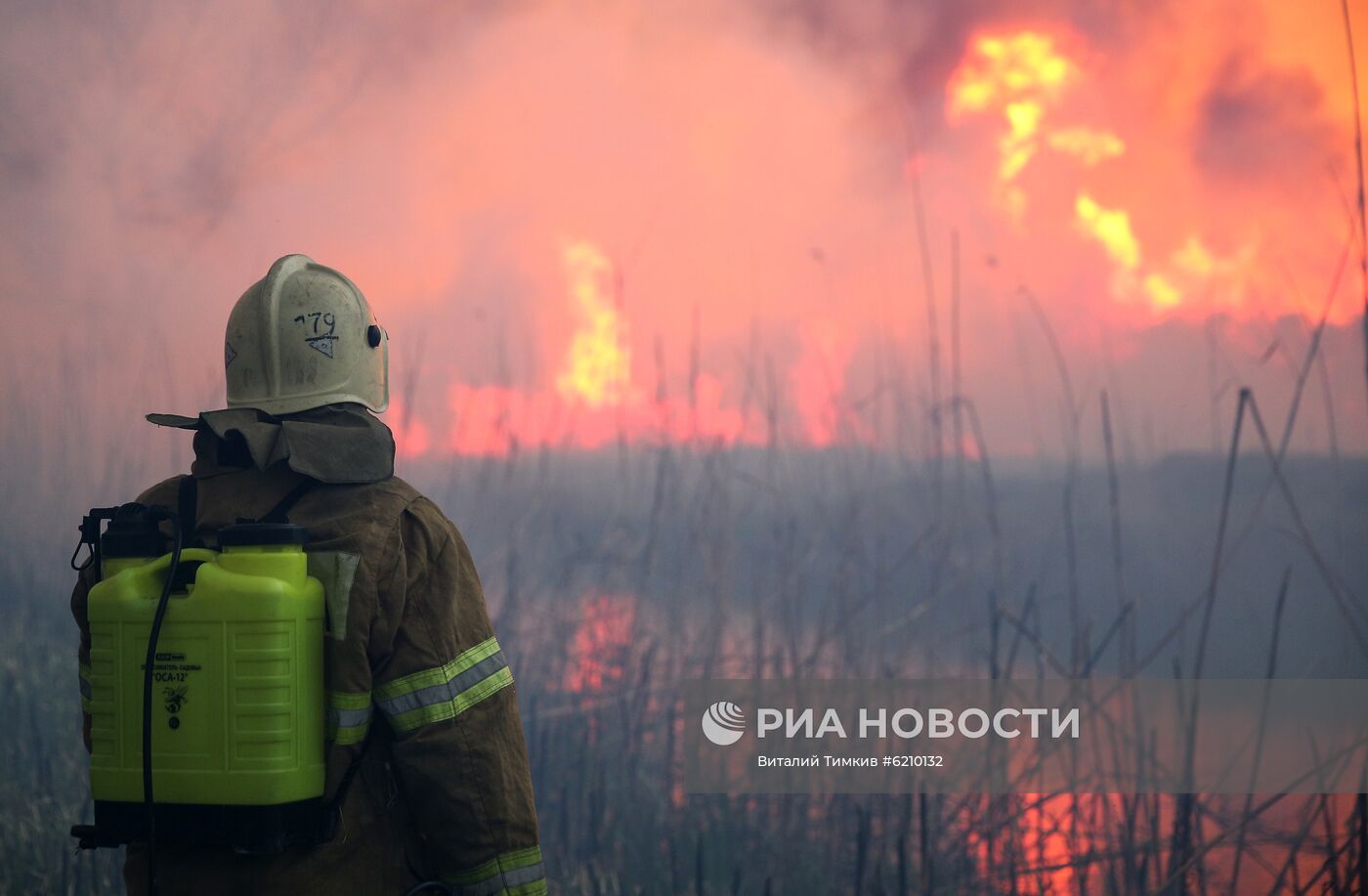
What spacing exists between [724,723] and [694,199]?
53.8 inches

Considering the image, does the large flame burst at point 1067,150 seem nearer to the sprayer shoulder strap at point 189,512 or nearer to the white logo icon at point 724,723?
the white logo icon at point 724,723

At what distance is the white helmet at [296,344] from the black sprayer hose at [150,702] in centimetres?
33

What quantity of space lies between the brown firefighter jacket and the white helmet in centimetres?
11

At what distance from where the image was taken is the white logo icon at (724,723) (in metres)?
2.95

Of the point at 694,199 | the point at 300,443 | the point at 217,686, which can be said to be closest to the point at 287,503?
the point at 300,443

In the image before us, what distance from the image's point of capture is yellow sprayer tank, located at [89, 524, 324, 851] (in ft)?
4.99

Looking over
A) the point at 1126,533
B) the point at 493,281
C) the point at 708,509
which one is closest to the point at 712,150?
the point at 493,281

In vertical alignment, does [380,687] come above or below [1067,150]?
below

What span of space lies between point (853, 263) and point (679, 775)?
1.40 metres

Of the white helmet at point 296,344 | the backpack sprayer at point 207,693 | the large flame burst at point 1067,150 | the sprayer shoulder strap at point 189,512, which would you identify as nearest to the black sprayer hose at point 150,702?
the backpack sprayer at point 207,693

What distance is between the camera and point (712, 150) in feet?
10.0

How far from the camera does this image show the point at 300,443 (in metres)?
1.63

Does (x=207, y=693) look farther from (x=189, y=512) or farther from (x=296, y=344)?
(x=296, y=344)

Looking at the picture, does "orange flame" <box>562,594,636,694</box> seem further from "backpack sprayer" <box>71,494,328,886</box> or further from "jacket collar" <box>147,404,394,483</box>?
"backpack sprayer" <box>71,494,328,886</box>
